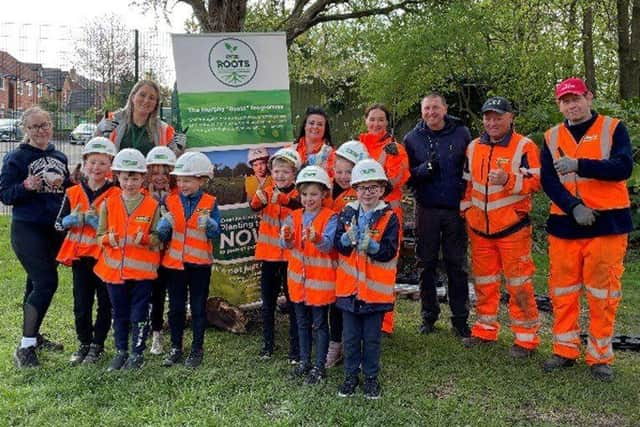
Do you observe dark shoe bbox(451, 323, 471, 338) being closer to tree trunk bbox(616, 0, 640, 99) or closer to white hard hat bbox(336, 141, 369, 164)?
white hard hat bbox(336, 141, 369, 164)

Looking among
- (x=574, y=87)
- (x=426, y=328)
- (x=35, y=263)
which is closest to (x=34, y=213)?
(x=35, y=263)

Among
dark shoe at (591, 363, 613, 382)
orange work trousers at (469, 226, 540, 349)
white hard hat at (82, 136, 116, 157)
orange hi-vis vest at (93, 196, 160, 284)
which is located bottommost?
dark shoe at (591, 363, 613, 382)

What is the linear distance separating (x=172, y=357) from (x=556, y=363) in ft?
9.96

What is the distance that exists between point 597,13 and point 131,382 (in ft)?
49.4

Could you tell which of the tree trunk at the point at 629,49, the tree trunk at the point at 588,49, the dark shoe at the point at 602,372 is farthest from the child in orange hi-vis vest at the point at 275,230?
the tree trunk at the point at 629,49

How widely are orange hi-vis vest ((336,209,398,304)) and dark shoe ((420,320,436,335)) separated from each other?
1747 millimetres

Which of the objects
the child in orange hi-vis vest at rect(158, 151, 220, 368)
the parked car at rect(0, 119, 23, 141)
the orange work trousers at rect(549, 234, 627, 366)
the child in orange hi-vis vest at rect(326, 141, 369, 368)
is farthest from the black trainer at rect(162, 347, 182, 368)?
the parked car at rect(0, 119, 23, 141)

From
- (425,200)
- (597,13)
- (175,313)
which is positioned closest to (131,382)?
(175,313)

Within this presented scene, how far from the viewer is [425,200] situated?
5.76 m

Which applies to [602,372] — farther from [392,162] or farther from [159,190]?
[159,190]

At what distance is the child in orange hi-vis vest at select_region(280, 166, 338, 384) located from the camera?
182 inches

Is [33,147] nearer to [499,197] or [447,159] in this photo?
[447,159]

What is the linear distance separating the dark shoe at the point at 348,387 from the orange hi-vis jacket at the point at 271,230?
46.3 inches

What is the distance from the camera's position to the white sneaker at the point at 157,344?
17.3 feet
